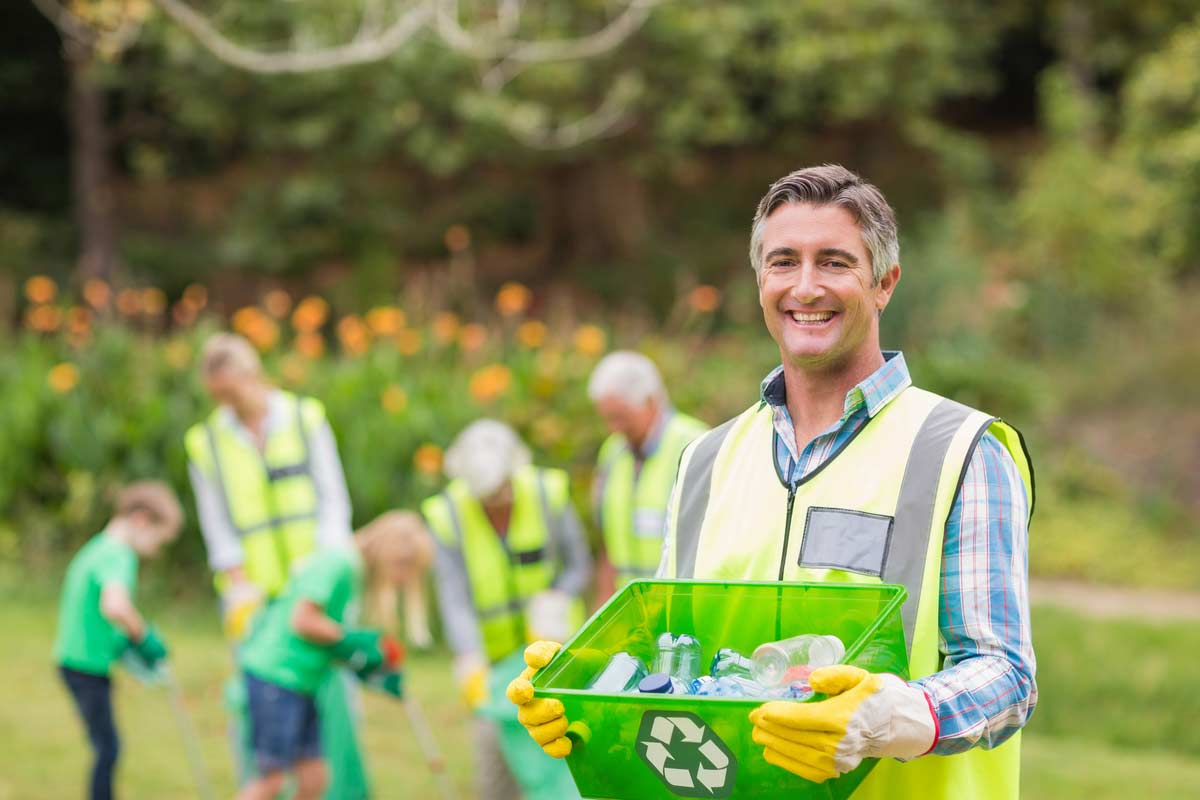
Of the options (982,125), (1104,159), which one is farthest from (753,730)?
(982,125)

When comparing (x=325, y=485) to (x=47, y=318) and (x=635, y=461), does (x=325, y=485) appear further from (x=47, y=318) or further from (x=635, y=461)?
(x=47, y=318)

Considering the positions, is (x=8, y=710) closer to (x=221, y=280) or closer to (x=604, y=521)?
(x=604, y=521)

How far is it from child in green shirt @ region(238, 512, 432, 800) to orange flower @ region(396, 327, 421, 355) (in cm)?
546

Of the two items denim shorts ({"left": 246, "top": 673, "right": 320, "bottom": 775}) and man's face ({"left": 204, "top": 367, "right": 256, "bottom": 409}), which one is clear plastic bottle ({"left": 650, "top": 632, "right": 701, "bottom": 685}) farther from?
man's face ({"left": 204, "top": 367, "right": 256, "bottom": 409})

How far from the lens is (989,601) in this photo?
214cm

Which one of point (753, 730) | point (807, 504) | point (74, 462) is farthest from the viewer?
point (74, 462)

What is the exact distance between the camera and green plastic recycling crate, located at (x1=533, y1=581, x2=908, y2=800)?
2004mm

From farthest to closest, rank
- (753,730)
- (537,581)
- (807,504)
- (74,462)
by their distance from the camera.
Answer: (74,462) < (537,581) < (807,504) < (753,730)

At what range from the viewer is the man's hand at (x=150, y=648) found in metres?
6.14

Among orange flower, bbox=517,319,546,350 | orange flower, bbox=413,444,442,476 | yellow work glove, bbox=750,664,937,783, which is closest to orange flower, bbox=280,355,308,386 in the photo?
orange flower, bbox=413,444,442,476

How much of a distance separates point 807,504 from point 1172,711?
7.24 metres

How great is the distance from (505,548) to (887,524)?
3.77 m

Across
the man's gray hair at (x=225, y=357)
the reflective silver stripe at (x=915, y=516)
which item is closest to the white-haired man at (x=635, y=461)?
the man's gray hair at (x=225, y=357)

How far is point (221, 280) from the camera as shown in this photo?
2023 centimetres
